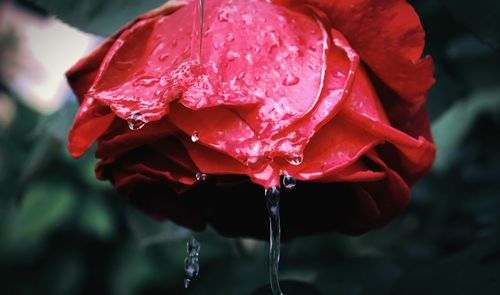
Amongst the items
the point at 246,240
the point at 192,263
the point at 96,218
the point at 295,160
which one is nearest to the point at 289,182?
the point at 295,160

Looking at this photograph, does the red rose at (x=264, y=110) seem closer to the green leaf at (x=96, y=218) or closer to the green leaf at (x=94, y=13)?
the green leaf at (x=94, y=13)

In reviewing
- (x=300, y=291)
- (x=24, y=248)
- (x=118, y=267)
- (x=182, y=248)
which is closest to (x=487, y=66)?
(x=300, y=291)

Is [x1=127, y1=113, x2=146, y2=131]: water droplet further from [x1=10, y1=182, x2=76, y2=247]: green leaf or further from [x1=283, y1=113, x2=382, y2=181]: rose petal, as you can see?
[x1=10, y1=182, x2=76, y2=247]: green leaf

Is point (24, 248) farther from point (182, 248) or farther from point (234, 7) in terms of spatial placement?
point (234, 7)

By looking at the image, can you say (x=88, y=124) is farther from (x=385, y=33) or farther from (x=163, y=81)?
(x=385, y=33)

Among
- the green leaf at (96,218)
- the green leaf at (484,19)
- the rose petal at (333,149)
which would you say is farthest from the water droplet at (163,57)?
the green leaf at (96,218)

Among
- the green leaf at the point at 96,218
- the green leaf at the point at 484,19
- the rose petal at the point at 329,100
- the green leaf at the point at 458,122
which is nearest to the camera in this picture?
the rose petal at the point at 329,100

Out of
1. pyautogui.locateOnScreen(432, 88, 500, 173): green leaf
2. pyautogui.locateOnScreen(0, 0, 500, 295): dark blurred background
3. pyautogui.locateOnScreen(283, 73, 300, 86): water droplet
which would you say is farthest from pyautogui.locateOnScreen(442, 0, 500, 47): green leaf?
pyautogui.locateOnScreen(432, 88, 500, 173): green leaf

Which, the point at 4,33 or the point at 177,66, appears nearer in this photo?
the point at 177,66
